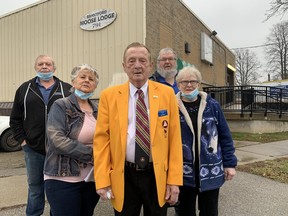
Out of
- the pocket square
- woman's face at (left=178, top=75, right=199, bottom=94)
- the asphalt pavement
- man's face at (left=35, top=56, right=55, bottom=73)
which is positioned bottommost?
the asphalt pavement

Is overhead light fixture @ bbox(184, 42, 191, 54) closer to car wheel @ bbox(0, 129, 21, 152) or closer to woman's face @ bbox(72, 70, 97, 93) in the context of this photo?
car wheel @ bbox(0, 129, 21, 152)

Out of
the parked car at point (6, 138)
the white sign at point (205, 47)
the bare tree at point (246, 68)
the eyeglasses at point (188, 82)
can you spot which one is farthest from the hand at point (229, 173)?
the bare tree at point (246, 68)

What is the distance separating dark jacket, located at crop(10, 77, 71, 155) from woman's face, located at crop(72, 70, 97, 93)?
70 centimetres

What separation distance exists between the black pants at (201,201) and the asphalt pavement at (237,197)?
1.23 metres

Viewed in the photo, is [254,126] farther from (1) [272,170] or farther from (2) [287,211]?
(2) [287,211]

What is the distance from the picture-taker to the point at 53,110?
2.70m

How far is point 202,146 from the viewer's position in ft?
9.41

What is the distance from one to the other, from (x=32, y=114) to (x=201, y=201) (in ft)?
6.42

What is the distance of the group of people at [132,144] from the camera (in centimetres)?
232

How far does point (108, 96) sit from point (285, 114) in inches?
574

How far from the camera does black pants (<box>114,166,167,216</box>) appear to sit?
2371 millimetres

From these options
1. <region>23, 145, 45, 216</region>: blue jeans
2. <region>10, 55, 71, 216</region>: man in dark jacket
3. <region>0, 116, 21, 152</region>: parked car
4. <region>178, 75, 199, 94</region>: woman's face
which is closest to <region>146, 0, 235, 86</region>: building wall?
<region>0, 116, 21, 152</region>: parked car

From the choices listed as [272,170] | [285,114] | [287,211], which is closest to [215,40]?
[285,114]

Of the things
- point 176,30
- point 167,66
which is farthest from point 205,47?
point 167,66
